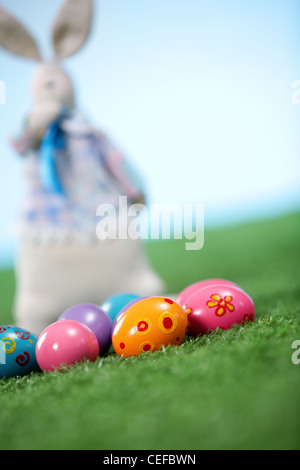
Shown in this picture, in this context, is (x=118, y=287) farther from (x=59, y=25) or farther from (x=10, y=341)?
(x=59, y=25)

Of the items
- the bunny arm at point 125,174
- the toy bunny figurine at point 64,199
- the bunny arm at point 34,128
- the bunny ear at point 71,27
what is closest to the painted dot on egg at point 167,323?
the toy bunny figurine at point 64,199

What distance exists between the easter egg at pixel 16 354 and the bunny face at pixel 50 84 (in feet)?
4.94

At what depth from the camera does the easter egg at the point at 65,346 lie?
1.49m

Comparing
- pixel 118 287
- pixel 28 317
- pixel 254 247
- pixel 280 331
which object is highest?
pixel 254 247

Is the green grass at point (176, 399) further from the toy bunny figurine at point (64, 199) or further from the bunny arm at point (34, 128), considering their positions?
the bunny arm at point (34, 128)

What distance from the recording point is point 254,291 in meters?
2.72

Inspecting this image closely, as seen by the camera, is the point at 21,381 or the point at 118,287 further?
the point at 118,287

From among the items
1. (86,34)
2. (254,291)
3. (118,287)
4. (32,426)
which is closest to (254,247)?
(254,291)

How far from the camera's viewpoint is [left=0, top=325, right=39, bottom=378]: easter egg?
5.13 ft

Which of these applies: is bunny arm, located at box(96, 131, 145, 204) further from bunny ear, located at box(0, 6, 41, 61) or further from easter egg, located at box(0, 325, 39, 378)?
easter egg, located at box(0, 325, 39, 378)

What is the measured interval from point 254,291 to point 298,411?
1.88 m
